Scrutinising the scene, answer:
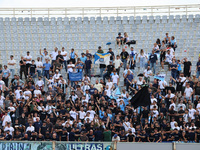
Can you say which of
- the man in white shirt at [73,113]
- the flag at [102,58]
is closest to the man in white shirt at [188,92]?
the flag at [102,58]

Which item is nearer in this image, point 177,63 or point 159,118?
point 159,118

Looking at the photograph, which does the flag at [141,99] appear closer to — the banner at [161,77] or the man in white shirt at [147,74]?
the banner at [161,77]

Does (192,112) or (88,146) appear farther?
(192,112)

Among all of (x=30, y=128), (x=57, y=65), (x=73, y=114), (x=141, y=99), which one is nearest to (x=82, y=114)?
(x=73, y=114)

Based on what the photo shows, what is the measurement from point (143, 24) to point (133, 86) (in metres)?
7.33

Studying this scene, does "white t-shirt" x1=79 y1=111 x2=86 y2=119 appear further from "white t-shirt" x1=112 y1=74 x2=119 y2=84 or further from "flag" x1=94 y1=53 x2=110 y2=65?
"flag" x1=94 y1=53 x2=110 y2=65

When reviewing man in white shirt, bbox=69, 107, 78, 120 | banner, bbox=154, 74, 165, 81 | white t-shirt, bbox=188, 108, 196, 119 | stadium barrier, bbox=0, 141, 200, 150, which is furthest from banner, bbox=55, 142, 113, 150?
banner, bbox=154, 74, 165, 81

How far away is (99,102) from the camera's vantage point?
22.6 meters

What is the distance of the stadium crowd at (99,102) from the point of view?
2081 centimetres

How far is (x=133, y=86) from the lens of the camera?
2403 cm

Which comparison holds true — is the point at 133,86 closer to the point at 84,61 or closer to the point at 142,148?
the point at 84,61

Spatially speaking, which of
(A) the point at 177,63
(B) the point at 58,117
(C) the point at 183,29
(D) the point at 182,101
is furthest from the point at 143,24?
(B) the point at 58,117

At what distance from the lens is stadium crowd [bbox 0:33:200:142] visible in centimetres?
2081

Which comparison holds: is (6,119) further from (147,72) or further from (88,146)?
(147,72)
